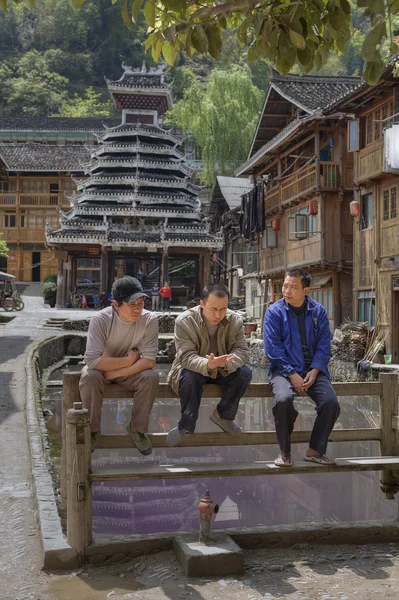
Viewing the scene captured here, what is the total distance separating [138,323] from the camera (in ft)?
18.2

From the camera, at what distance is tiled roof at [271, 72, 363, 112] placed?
23844 mm

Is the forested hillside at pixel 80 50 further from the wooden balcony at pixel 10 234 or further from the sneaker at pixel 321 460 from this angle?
the sneaker at pixel 321 460

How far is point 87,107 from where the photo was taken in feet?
211

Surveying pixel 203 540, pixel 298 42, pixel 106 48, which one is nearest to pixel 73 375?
pixel 203 540

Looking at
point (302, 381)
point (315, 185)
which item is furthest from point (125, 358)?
point (315, 185)

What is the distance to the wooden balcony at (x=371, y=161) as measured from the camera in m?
19.1

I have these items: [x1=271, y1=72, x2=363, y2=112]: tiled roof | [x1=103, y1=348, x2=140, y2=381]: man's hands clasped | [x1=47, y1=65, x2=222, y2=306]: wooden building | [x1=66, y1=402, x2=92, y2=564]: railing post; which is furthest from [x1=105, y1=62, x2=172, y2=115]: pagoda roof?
[x1=66, y1=402, x2=92, y2=564]: railing post

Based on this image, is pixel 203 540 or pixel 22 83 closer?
pixel 203 540

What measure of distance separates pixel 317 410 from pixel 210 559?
147cm

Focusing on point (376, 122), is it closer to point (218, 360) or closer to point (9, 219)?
point (218, 360)

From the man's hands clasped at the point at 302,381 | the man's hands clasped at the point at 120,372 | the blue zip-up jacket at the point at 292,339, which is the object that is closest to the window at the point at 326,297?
the blue zip-up jacket at the point at 292,339

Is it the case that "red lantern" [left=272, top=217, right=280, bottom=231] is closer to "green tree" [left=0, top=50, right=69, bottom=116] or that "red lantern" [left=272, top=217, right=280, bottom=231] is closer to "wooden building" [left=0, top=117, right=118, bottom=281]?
"wooden building" [left=0, top=117, right=118, bottom=281]

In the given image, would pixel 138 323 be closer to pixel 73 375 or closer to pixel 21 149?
pixel 73 375

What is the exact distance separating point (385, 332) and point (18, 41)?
224ft
